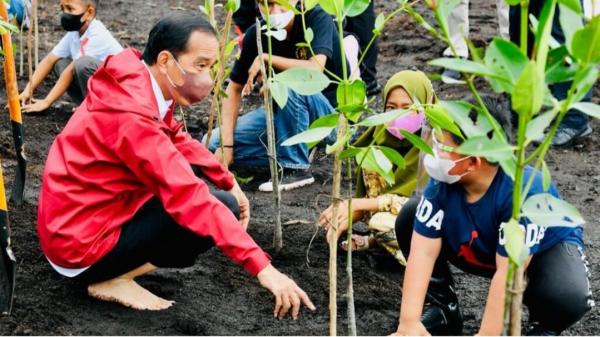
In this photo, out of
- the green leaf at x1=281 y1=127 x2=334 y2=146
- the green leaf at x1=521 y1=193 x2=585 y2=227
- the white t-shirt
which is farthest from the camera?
the white t-shirt

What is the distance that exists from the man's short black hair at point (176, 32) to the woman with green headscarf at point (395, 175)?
0.82 meters

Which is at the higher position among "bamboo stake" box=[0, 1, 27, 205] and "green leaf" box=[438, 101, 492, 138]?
"green leaf" box=[438, 101, 492, 138]

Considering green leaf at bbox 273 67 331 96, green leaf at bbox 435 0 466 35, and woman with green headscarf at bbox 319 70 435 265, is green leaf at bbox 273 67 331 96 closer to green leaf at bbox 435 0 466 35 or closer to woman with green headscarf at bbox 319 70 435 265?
green leaf at bbox 435 0 466 35

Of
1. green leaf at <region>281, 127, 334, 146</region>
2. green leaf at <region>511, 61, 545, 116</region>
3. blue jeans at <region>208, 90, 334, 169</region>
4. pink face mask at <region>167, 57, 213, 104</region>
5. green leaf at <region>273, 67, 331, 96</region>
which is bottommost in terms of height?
blue jeans at <region>208, 90, 334, 169</region>

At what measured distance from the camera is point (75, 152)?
2.85 meters

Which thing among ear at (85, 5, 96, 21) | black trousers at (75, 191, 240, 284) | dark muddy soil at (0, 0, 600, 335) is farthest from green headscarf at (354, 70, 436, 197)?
ear at (85, 5, 96, 21)

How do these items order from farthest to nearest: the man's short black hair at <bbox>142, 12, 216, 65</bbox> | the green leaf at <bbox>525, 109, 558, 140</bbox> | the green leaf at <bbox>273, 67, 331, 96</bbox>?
the man's short black hair at <bbox>142, 12, 216, 65</bbox> < the green leaf at <bbox>273, 67, 331, 96</bbox> < the green leaf at <bbox>525, 109, 558, 140</bbox>

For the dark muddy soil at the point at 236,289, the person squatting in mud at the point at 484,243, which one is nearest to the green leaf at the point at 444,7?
the person squatting in mud at the point at 484,243

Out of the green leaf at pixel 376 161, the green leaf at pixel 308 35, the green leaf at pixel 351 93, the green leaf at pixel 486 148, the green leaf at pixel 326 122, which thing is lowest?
the green leaf at pixel 376 161

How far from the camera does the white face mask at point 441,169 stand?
8.40 ft

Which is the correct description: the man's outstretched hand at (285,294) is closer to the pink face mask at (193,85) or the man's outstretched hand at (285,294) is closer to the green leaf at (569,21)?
the pink face mask at (193,85)

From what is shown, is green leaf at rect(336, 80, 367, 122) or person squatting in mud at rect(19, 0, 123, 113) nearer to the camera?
green leaf at rect(336, 80, 367, 122)

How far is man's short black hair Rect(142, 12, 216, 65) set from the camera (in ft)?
9.45

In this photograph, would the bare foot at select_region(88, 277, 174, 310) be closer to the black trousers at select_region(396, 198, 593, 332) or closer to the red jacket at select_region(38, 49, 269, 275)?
the red jacket at select_region(38, 49, 269, 275)
